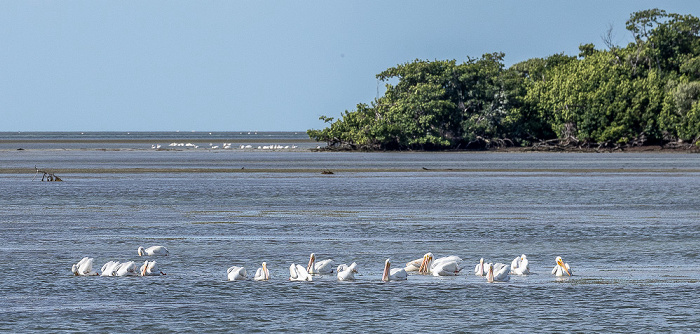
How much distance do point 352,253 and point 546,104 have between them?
88261 mm

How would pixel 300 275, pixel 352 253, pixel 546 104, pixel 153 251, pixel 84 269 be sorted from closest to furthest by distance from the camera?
pixel 300 275
pixel 84 269
pixel 153 251
pixel 352 253
pixel 546 104

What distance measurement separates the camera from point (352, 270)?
18594mm

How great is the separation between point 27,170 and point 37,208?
34.0 meters

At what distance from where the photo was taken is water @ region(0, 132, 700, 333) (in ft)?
49.0

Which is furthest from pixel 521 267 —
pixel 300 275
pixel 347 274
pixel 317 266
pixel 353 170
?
pixel 353 170

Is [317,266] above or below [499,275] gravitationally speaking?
above

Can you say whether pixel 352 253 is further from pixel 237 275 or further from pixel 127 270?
pixel 127 270

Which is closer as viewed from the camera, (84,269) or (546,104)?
(84,269)

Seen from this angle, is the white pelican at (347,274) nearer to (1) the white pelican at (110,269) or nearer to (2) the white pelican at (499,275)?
(2) the white pelican at (499,275)

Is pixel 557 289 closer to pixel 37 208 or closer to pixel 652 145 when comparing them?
pixel 37 208

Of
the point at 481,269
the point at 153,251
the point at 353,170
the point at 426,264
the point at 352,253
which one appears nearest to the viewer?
the point at 481,269

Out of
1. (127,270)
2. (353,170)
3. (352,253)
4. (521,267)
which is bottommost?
(353,170)

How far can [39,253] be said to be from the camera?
72.7 feet

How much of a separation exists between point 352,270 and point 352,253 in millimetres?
3938
